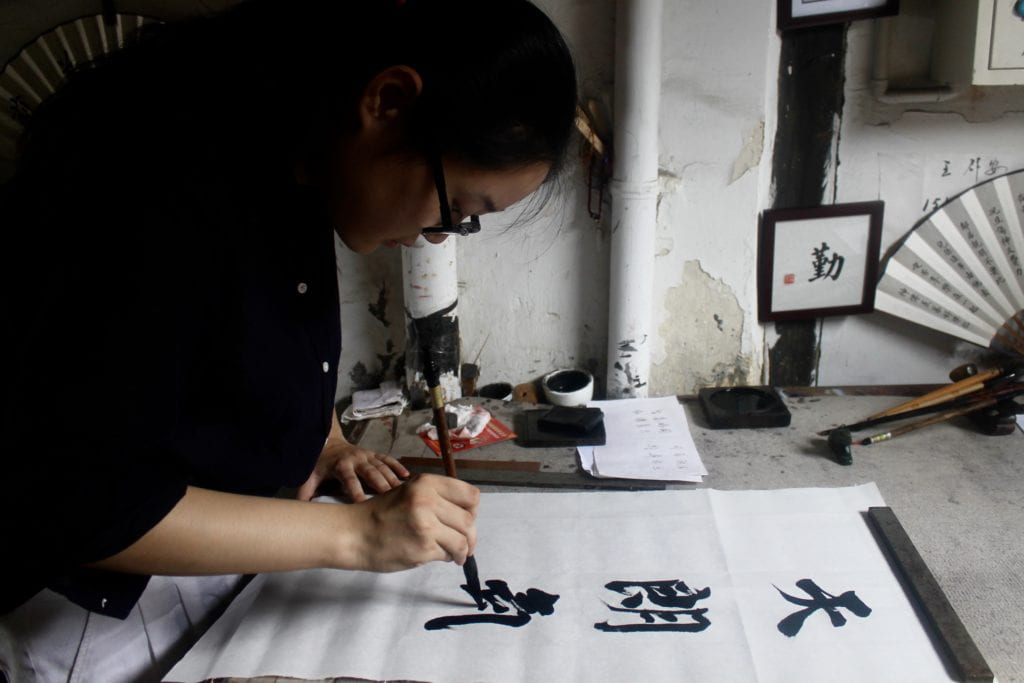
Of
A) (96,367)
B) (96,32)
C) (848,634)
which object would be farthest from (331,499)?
(96,32)

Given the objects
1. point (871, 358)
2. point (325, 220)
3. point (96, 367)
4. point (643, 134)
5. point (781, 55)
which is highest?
point (781, 55)

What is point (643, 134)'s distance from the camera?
1348mm

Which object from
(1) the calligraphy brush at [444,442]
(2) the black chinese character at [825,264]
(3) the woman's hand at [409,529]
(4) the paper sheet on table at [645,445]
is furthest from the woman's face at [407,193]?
(2) the black chinese character at [825,264]

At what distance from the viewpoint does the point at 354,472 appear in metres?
1.07

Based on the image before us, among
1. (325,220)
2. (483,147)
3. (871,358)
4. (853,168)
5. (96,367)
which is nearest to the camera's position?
(96,367)

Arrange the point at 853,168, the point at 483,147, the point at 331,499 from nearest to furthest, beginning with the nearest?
the point at 483,147 → the point at 331,499 → the point at 853,168

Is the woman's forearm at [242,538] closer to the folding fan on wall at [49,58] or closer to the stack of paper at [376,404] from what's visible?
the stack of paper at [376,404]

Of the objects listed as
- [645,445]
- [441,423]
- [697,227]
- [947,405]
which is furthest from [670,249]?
[441,423]

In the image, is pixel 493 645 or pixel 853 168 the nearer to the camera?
pixel 493 645

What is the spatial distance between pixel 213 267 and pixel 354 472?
1.54 ft

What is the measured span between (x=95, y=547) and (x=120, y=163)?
31cm

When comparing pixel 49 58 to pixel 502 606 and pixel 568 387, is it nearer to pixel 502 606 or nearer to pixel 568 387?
pixel 568 387

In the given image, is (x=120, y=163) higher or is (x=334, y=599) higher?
(x=120, y=163)

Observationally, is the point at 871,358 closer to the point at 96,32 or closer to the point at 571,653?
the point at 571,653
